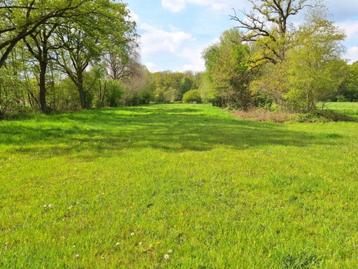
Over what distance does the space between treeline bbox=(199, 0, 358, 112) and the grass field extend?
672 inches

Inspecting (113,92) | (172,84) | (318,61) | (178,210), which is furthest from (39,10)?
(172,84)

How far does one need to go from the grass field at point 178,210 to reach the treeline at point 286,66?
17.1 meters

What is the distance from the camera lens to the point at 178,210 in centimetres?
549

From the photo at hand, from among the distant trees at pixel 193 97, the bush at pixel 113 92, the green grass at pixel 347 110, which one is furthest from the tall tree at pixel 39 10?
the distant trees at pixel 193 97

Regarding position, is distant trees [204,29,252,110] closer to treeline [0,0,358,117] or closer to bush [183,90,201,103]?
treeline [0,0,358,117]

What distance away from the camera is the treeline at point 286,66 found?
1020 inches

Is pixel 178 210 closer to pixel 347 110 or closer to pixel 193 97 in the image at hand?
pixel 347 110

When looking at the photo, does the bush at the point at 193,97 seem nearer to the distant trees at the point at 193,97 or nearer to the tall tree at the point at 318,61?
the distant trees at the point at 193,97

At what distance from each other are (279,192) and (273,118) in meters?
21.4

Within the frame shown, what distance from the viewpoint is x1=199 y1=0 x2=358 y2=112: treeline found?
25.9 meters

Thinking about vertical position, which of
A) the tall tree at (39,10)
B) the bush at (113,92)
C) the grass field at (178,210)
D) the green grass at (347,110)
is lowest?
the green grass at (347,110)

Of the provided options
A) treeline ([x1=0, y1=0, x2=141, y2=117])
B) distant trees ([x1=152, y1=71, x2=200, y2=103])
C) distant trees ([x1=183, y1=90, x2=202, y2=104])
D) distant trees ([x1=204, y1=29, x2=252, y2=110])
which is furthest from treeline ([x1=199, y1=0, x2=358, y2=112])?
distant trees ([x1=152, y1=71, x2=200, y2=103])

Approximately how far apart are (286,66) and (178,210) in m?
25.6

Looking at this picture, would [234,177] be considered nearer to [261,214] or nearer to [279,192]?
[279,192]
